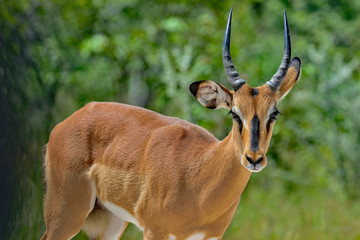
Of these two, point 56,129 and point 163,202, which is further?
point 56,129

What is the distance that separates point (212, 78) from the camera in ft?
29.8

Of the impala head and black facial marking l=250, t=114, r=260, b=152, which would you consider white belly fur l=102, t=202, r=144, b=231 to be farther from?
black facial marking l=250, t=114, r=260, b=152

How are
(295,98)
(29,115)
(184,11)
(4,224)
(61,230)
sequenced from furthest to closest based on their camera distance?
1. (184,11)
2. (295,98)
3. (29,115)
4. (4,224)
5. (61,230)

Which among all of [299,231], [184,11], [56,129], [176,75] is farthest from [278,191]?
[56,129]

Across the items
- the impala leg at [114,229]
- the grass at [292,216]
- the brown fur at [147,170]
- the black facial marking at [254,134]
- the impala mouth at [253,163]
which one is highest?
the black facial marking at [254,134]

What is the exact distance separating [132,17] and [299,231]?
14.3 feet

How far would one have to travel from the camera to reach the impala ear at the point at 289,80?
14.6 feet

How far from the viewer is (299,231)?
777 centimetres

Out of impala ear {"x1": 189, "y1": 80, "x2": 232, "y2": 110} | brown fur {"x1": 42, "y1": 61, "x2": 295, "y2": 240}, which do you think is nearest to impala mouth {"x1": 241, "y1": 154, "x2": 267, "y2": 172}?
brown fur {"x1": 42, "y1": 61, "x2": 295, "y2": 240}

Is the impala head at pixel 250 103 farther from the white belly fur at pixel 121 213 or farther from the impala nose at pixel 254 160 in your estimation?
the white belly fur at pixel 121 213

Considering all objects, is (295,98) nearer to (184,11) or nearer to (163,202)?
(184,11)

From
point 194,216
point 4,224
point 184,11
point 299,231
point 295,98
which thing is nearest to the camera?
point 194,216

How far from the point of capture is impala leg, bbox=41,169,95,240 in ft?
15.8

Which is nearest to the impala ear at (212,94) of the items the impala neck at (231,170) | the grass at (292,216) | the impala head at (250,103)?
the impala head at (250,103)
